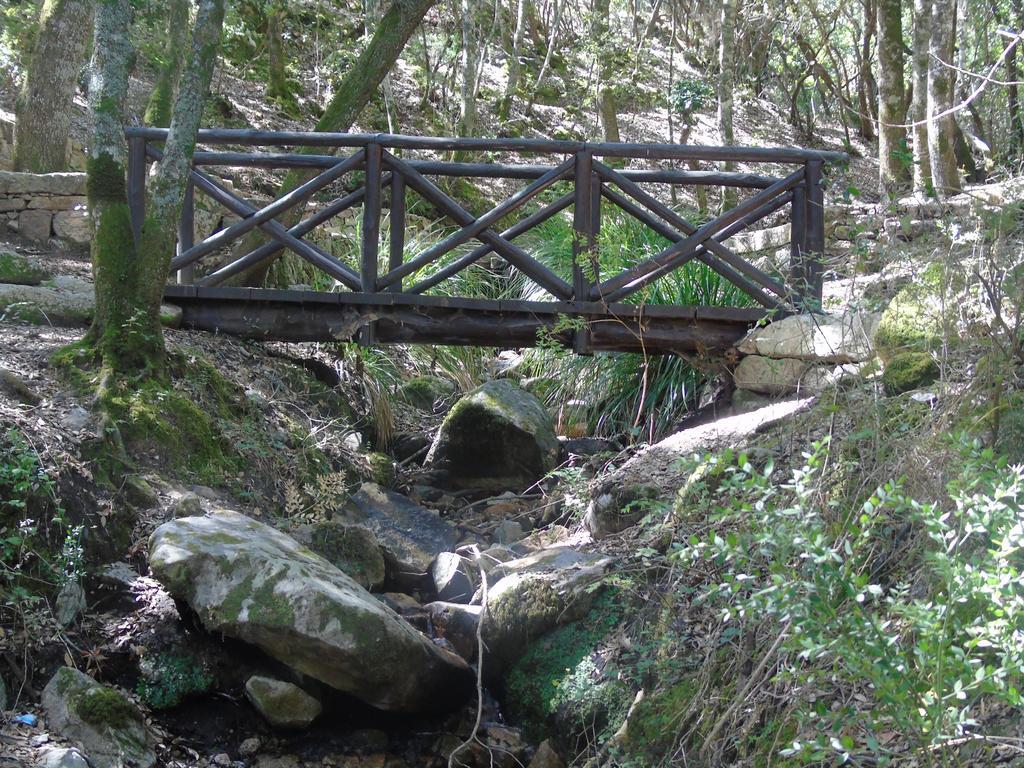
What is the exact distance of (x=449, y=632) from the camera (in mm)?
4910

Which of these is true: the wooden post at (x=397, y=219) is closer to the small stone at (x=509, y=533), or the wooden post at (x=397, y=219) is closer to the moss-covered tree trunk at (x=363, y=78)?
the moss-covered tree trunk at (x=363, y=78)

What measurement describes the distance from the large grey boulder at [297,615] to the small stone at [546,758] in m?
0.51

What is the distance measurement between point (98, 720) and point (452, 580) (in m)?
2.02

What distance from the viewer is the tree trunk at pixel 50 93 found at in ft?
30.2

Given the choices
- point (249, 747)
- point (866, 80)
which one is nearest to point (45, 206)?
point (249, 747)

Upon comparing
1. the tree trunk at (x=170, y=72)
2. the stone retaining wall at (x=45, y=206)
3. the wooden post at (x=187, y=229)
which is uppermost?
the tree trunk at (x=170, y=72)

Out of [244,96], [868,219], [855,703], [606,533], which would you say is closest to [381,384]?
[606,533]

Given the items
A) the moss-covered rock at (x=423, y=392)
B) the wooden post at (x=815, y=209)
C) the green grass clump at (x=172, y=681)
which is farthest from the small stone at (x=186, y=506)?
the wooden post at (x=815, y=209)

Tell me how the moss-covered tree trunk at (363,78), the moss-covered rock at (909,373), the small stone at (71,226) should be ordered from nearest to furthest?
the moss-covered rock at (909,373), the moss-covered tree trunk at (363,78), the small stone at (71,226)

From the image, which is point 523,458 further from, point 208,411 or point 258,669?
point 258,669

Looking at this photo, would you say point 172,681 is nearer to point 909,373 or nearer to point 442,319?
point 442,319

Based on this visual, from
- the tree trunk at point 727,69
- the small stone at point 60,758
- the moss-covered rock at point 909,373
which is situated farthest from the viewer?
the tree trunk at point 727,69

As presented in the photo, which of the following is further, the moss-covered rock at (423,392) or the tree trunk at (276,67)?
the tree trunk at (276,67)

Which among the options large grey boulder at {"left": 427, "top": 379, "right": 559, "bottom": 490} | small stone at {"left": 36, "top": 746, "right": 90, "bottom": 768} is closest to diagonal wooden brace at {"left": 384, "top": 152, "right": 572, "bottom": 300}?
large grey boulder at {"left": 427, "top": 379, "right": 559, "bottom": 490}
